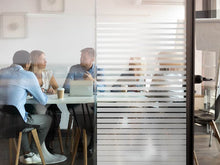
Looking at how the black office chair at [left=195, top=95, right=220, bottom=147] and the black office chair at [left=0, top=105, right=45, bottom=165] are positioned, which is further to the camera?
the black office chair at [left=195, top=95, right=220, bottom=147]

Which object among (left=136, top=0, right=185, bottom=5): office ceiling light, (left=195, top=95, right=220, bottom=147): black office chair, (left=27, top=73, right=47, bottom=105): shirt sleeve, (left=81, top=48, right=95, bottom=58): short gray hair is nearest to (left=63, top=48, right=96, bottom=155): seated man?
(left=81, top=48, right=95, bottom=58): short gray hair

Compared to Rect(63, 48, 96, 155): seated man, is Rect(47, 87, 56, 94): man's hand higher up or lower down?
lower down

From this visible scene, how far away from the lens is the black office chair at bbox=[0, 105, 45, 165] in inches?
119

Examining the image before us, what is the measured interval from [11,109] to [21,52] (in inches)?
16.6

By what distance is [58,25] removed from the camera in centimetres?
307

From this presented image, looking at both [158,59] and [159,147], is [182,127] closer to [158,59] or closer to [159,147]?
[159,147]

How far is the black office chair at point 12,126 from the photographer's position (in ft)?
9.95

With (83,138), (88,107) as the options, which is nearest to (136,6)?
(88,107)

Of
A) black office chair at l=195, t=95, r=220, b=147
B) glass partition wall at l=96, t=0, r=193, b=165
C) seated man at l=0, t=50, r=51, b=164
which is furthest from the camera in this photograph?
black office chair at l=195, t=95, r=220, b=147

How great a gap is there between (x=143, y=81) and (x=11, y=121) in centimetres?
103

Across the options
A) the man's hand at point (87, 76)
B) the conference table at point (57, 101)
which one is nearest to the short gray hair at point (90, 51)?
the man's hand at point (87, 76)

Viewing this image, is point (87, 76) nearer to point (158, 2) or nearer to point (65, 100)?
point (65, 100)

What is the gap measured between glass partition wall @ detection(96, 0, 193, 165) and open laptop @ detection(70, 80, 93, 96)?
0.09m

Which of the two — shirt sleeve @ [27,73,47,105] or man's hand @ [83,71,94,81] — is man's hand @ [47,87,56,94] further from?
man's hand @ [83,71,94,81]
